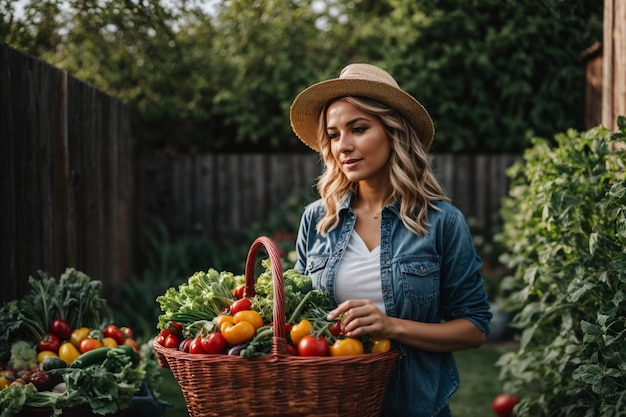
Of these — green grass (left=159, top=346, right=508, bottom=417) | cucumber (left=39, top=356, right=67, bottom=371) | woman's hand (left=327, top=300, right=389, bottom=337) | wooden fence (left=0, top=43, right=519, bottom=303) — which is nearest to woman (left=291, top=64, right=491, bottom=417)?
woman's hand (left=327, top=300, right=389, bottom=337)

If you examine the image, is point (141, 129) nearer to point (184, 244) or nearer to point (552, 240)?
point (184, 244)

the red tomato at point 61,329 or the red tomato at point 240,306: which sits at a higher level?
the red tomato at point 240,306

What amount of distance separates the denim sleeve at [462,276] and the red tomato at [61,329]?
7.02 ft

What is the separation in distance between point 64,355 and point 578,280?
2.56 metres

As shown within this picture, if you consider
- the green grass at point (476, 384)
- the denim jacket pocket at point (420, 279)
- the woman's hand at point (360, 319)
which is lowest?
the green grass at point (476, 384)

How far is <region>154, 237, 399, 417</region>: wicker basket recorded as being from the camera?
2.02 meters

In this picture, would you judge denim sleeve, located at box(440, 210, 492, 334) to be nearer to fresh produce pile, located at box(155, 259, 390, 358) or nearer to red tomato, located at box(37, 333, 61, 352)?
fresh produce pile, located at box(155, 259, 390, 358)

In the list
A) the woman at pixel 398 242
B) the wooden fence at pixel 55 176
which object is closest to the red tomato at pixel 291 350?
the woman at pixel 398 242

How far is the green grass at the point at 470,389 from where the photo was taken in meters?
4.94

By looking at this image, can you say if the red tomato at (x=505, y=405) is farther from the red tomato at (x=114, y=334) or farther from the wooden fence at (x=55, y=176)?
the wooden fence at (x=55, y=176)

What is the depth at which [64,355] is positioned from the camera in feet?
11.3

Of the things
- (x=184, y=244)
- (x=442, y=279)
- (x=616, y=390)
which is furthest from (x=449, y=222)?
(x=184, y=244)

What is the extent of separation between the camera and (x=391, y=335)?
2227mm

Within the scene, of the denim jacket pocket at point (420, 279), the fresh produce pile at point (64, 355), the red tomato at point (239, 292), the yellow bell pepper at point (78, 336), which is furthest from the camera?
the yellow bell pepper at point (78, 336)
